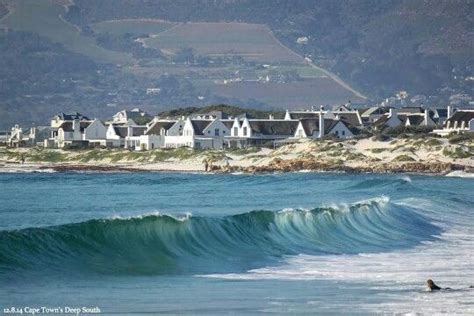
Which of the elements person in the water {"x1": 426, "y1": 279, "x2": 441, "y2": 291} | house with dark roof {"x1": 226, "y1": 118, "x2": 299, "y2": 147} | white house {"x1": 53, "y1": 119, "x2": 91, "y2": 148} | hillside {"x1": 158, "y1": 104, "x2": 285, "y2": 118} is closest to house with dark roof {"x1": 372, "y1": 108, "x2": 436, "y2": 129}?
house with dark roof {"x1": 226, "y1": 118, "x2": 299, "y2": 147}

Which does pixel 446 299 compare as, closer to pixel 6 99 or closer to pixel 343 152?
pixel 343 152

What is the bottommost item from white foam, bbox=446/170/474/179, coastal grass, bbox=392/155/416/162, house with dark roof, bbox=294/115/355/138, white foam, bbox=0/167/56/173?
white foam, bbox=0/167/56/173

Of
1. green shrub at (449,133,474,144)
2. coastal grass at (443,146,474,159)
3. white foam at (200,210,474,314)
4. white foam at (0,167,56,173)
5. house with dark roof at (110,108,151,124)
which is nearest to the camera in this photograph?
white foam at (200,210,474,314)

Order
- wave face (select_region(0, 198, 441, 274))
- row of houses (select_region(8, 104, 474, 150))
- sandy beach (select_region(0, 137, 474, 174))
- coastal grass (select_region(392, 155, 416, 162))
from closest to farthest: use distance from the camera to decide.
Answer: wave face (select_region(0, 198, 441, 274)), sandy beach (select_region(0, 137, 474, 174)), coastal grass (select_region(392, 155, 416, 162)), row of houses (select_region(8, 104, 474, 150))

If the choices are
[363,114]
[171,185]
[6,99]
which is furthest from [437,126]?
[6,99]

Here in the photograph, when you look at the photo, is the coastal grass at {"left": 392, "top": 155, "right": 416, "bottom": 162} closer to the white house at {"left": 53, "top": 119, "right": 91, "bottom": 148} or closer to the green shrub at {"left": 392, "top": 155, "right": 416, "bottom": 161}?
the green shrub at {"left": 392, "top": 155, "right": 416, "bottom": 161}

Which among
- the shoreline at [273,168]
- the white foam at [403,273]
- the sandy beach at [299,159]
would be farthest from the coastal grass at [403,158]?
the white foam at [403,273]

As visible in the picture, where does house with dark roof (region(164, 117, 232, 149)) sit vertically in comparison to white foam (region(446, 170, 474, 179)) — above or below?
above
